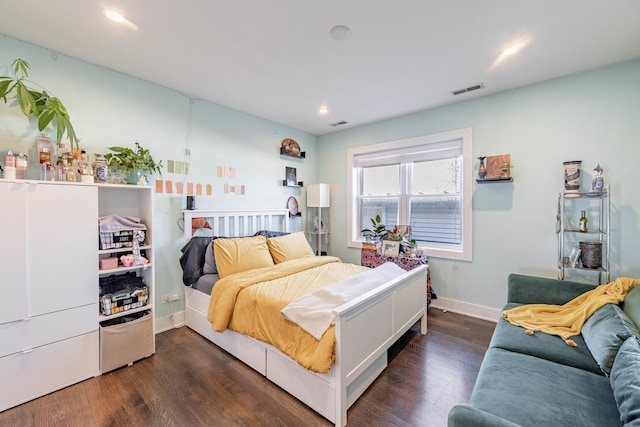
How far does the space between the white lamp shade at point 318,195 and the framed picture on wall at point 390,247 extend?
129 centimetres

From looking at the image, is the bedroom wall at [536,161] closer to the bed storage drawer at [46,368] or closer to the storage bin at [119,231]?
the storage bin at [119,231]

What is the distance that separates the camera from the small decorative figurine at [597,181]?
242 cm

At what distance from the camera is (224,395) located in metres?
1.93

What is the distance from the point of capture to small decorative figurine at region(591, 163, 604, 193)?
242cm

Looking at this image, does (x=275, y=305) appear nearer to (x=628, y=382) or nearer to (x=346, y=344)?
(x=346, y=344)

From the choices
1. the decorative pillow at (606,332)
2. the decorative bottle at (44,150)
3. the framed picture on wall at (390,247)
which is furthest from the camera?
the framed picture on wall at (390,247)

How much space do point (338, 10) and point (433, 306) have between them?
350 cm

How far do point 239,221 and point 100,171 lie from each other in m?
1.63

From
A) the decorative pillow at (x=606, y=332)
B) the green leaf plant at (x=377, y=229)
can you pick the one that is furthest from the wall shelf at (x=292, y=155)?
the decorative pillow at (x=606, y=332)

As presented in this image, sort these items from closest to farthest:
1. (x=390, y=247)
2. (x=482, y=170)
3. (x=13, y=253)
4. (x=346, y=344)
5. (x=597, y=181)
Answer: (x=346, y=344) → (x=13, y=253) → (x=597, y=181) → (x=482, y=170) → (x=390, y=247)

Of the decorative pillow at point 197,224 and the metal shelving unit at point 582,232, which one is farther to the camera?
the decorative pillow at point 197,224

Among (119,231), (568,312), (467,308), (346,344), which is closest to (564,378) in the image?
(568,312)

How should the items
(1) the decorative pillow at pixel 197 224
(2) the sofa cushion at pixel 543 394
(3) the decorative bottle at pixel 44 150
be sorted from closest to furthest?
(2) the sofa cushion at pixel 543 394 < (3) the decorative bottle at pixel 44 150 < (1) the decorative pillow at pixel 197 224

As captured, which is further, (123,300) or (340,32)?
(123,300)
